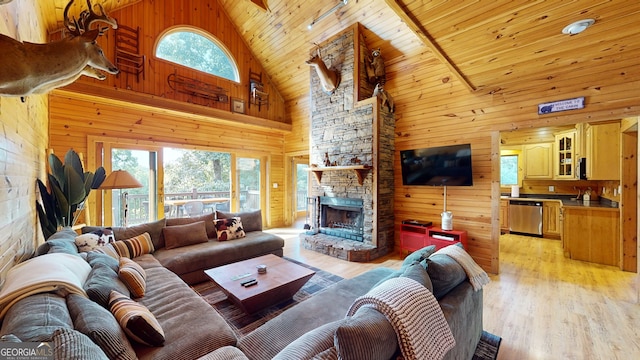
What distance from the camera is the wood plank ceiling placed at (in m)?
1.90

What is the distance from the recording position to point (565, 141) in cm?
533

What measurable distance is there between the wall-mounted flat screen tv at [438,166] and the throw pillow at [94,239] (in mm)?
4393

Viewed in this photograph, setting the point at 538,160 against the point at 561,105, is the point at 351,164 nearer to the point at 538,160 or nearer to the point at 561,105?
the point at 561,105

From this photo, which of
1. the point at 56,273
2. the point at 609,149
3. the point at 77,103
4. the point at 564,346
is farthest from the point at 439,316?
the point at 77,103

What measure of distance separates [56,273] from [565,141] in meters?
8.07

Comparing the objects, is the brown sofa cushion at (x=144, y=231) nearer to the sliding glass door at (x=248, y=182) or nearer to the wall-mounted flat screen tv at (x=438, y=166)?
the sliding glass door at (x=248, y=182)

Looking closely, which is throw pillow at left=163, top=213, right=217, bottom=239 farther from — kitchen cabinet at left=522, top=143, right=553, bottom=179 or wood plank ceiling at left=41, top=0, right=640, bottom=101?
kitchen cabinet at left=522, top=143, right=553, bottom=179

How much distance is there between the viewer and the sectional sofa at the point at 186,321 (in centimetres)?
94

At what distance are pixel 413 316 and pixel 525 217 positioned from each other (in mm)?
6369

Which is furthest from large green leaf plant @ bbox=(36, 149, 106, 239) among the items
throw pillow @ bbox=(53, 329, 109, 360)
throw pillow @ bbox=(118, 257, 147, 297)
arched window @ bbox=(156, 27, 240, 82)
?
arched window @ bbox=(156, 27, 240, 82)

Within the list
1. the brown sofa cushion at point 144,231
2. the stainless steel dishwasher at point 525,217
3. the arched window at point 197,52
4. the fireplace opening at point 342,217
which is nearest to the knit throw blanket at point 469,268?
the fireplace opening at point 342,217

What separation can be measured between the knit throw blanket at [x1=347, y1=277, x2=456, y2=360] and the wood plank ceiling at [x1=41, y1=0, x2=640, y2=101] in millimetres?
1983

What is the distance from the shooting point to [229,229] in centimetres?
384

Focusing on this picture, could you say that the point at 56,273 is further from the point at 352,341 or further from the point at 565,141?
the point at 565,141
